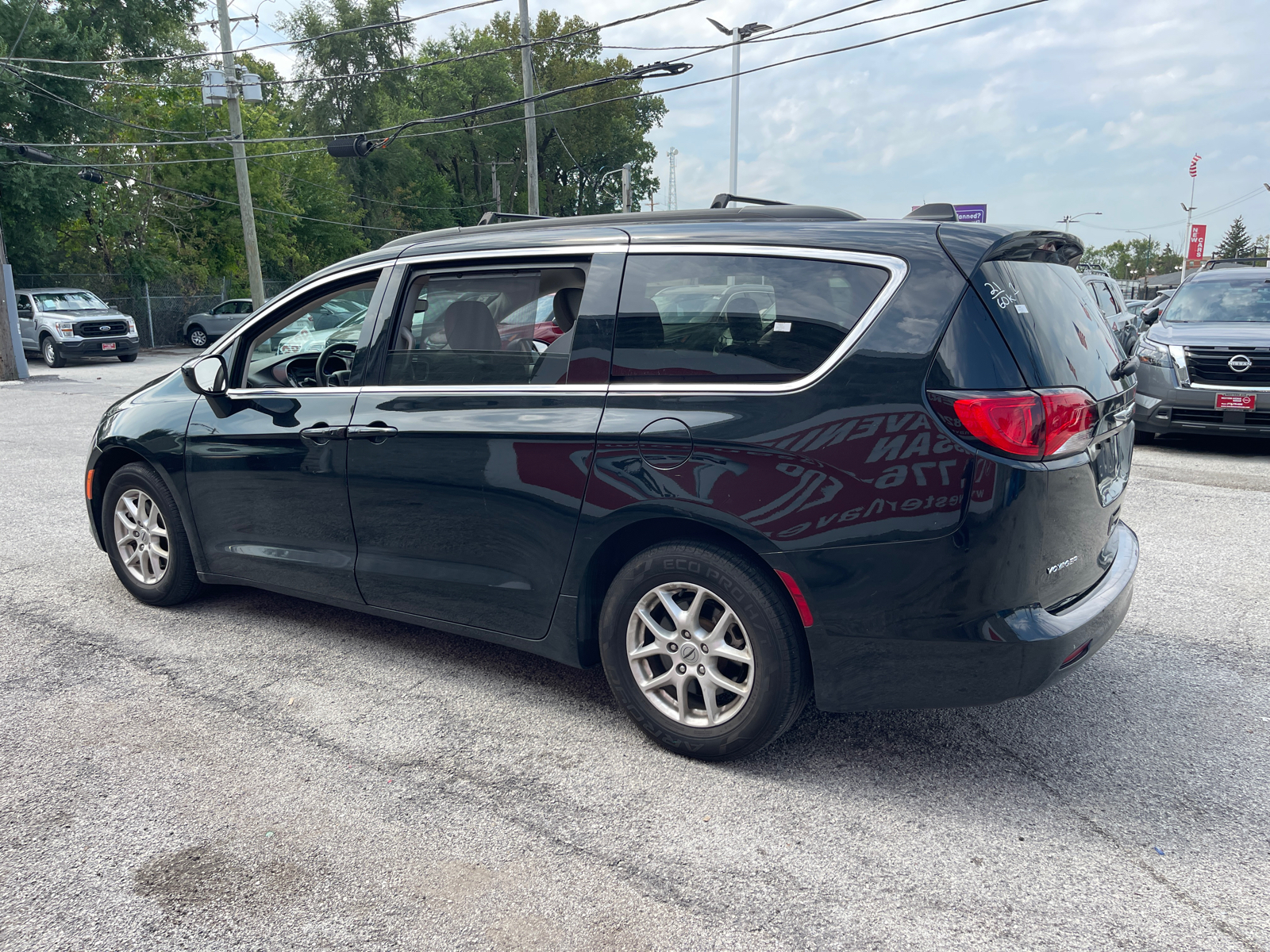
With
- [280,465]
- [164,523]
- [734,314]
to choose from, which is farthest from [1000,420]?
[164,523]

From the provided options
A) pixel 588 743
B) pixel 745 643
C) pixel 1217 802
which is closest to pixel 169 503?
pixel 588 743

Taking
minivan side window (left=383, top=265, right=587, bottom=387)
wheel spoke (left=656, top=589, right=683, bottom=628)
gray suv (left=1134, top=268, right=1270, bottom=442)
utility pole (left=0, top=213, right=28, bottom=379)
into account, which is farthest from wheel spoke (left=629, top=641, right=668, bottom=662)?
utility pole (left=0, top=213, right=28, bottom=379)

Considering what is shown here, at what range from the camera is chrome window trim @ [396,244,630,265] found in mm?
3340

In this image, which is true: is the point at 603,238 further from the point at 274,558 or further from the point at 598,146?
the point at 598,146

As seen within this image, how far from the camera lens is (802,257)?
296 cm

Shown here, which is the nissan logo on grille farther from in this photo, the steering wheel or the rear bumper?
the steering wheel

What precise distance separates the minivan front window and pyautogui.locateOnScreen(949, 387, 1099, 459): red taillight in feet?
27.6

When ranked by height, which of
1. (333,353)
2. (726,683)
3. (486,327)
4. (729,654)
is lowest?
(726,683)

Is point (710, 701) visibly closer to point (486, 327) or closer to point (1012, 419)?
point (1012, 419)

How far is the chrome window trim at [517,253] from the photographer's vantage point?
131 inches

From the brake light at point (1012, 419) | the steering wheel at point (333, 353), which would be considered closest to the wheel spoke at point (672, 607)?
the brake light at point (1012, 419)

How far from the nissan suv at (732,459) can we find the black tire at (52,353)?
2181 centimetres

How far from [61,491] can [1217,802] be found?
820cm

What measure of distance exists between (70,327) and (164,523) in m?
21.1
